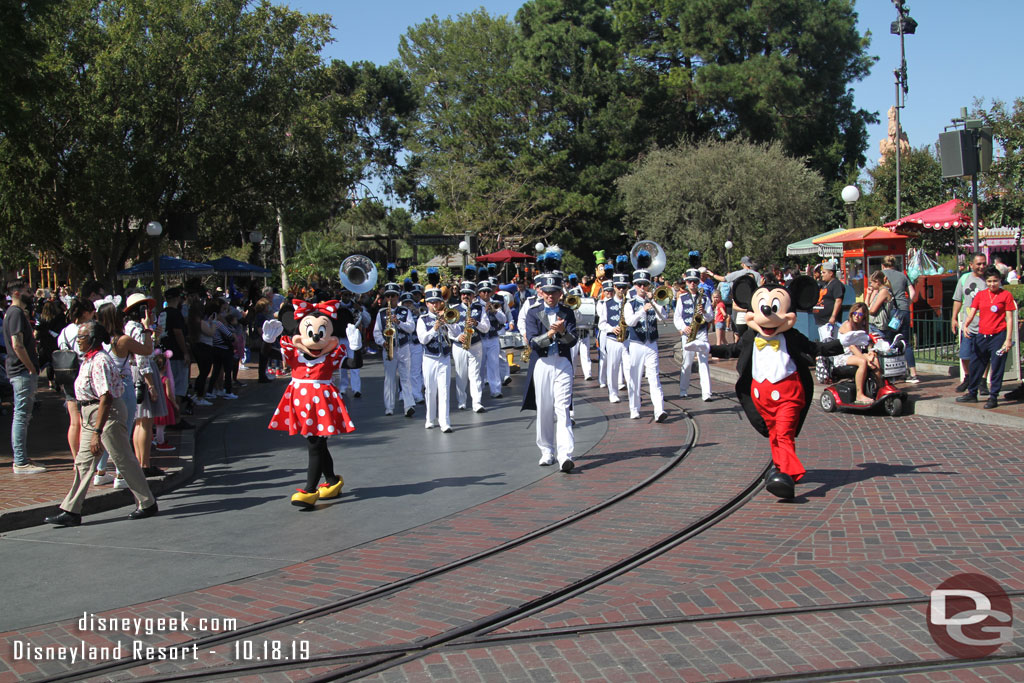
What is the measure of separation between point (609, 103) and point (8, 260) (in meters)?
A: 30.8

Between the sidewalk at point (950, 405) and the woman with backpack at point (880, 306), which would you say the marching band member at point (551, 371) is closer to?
the sidewalk at point (950, 405)

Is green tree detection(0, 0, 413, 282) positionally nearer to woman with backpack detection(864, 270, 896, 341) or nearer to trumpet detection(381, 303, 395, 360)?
trumpet detection(381, 303, 395, 360)

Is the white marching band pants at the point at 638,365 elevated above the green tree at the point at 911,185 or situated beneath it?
situated beneath

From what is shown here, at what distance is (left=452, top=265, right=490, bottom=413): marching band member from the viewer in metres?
12.4

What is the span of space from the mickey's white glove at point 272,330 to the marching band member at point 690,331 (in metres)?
6.30

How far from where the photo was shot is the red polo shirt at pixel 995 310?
11.0 meters

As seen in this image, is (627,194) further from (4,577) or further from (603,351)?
(4,577)

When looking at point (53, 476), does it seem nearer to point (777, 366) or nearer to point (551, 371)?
point (551, 371)

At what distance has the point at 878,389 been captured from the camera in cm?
1148

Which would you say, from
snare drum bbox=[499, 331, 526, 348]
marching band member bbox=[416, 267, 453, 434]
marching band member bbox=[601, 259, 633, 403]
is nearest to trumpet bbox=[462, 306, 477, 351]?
marching band member bbox=[416, 267, 453, 434]

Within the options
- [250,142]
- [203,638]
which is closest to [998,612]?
[203,638]

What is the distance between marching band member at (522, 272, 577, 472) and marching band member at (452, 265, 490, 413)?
3.06m

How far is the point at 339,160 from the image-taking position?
26.2 metres

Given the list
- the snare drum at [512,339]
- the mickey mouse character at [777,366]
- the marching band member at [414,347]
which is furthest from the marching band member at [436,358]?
the mickey mouse character at [777,366]
